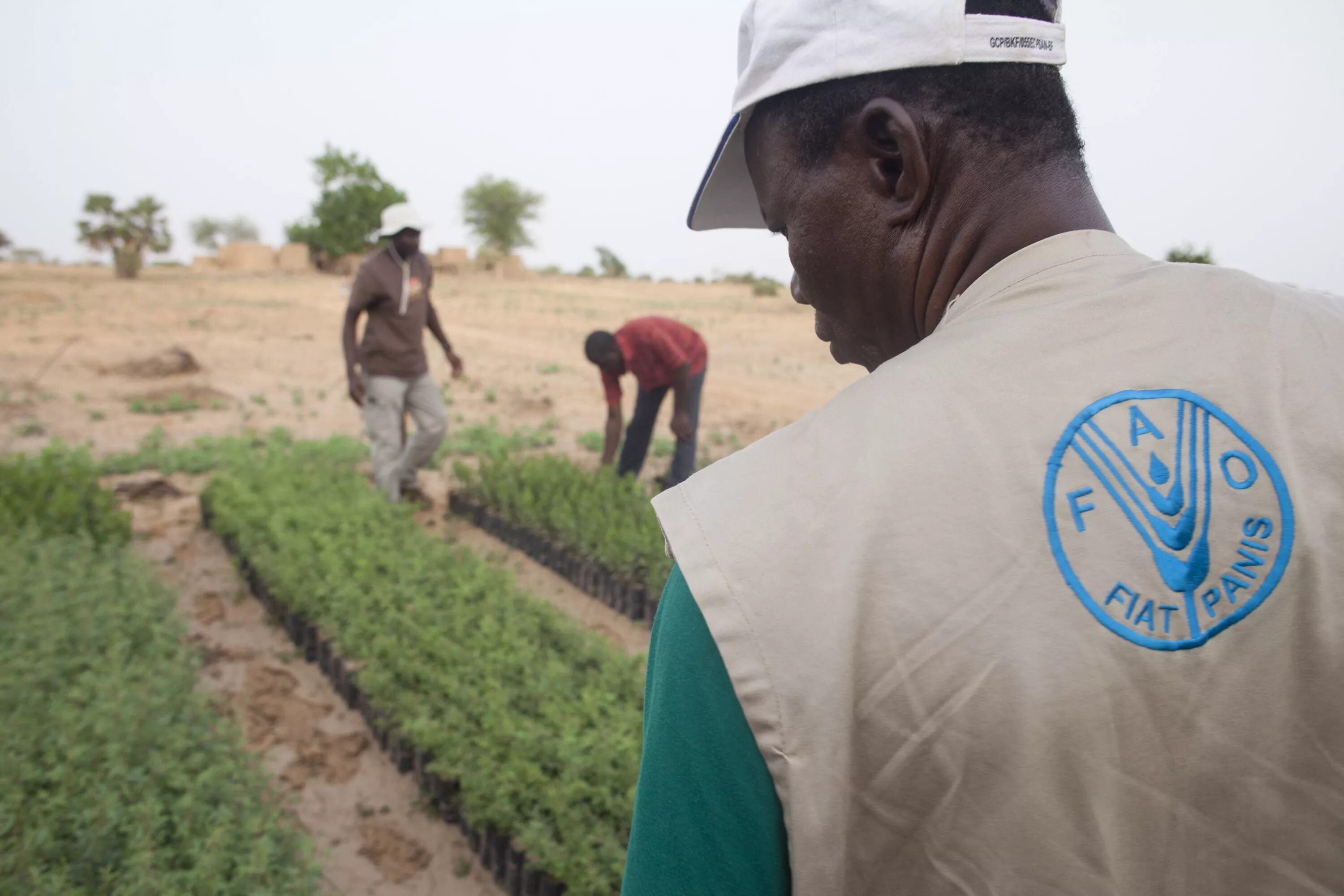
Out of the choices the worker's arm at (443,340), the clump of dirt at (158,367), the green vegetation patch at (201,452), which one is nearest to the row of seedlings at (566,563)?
the worker's arm at (443,340)

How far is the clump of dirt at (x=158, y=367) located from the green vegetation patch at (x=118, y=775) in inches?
376

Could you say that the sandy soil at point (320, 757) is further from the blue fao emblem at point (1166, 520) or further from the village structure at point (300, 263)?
the village structure at point (300, 263)

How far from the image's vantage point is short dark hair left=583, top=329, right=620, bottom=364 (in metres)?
6.33

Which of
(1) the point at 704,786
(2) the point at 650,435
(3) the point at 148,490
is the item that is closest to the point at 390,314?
(2) the point at 650,435

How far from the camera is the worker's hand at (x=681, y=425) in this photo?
22.1 ft

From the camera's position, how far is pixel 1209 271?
0.82m

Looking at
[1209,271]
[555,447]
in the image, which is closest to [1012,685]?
[1209,271]

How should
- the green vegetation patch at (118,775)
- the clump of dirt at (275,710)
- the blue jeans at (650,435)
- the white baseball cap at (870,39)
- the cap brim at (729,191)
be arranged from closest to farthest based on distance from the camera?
the white baseball cap at (870,39) → the cap brim at (729,191) → the green vegetation patch at (118,775) → the clump of dirt at (275,710) → the blue jeans at (650,435)

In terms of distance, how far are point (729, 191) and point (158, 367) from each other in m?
13.5

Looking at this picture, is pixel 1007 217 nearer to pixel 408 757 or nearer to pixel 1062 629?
pixel 1062 629

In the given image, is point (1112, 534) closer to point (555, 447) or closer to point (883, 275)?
point (883, 275)

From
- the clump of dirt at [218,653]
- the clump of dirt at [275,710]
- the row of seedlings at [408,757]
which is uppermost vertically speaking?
the row of seedlings at [408,757]

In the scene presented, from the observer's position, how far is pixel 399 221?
20.4 feet

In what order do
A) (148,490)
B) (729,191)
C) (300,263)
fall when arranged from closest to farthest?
(729,191)
(148,490)
(300,263)
